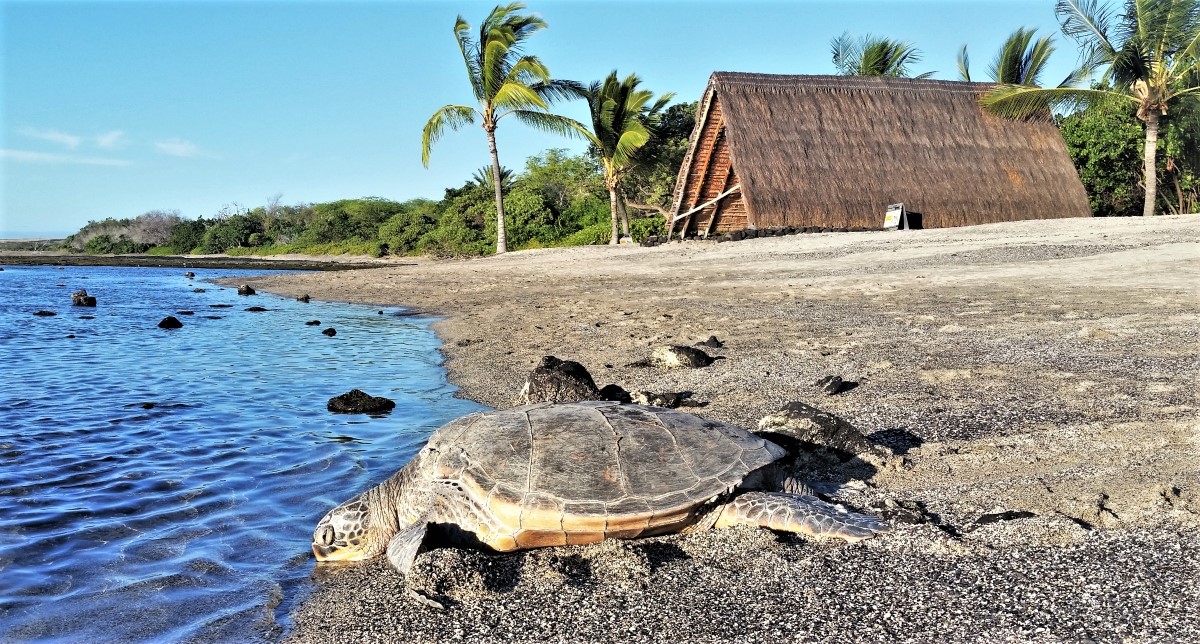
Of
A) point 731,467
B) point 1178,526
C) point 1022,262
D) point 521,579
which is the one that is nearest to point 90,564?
point 521,579

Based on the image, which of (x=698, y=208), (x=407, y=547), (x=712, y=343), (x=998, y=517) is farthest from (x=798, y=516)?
(x=698, y=208)

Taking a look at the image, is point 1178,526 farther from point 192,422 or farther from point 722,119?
point 722,119

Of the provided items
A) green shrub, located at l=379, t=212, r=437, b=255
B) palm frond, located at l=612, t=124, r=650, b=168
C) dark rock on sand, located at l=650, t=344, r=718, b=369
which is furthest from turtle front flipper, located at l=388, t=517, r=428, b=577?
green shrub, located at l=379, t=212, r=437, b=255

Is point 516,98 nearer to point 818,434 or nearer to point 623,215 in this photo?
point 623,215

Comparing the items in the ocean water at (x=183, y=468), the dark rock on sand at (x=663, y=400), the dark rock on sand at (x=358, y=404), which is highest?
the dark rock on sand at (x=663, y=400)

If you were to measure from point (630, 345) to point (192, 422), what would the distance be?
4.25 metres

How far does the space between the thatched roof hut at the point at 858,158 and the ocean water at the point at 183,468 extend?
41.5 feet

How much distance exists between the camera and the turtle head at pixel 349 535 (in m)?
3.80

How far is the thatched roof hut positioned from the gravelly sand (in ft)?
32.7

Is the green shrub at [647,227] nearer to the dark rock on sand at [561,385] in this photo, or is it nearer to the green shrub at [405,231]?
the green shrub at [405,231]

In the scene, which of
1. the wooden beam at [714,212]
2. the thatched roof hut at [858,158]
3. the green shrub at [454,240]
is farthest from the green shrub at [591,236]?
the thatched roof hut at [858,158]

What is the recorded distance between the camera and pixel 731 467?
3.81m

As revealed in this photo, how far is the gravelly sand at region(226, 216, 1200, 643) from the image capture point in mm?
2758

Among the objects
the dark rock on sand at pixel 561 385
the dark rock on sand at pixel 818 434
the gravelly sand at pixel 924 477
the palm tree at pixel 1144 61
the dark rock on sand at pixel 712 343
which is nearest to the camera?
the gravelly sand at pixel 924 477
